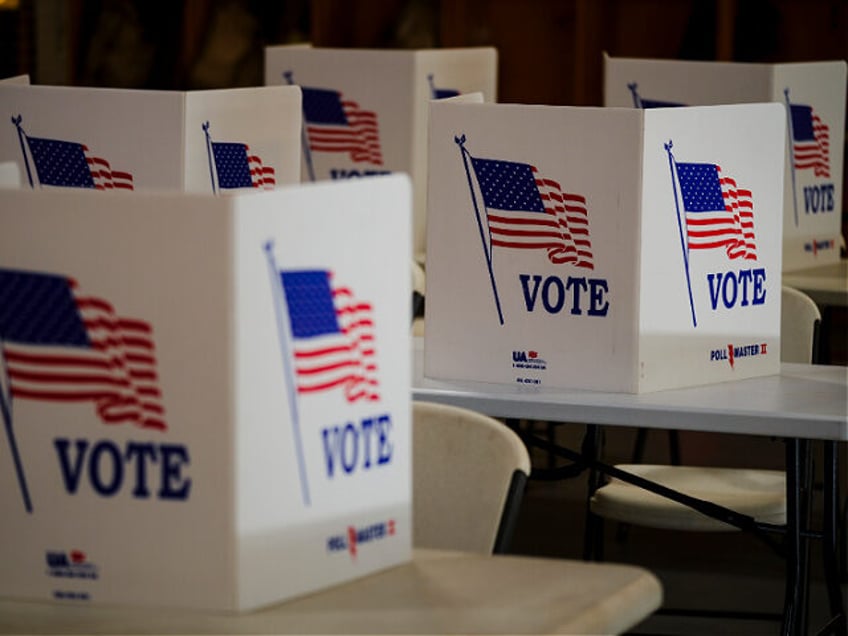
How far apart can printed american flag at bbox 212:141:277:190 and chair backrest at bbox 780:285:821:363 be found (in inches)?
Answer: 40.9

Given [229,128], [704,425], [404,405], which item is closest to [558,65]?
[229,128]

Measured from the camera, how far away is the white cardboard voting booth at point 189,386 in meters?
1.54

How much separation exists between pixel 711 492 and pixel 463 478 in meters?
1.31

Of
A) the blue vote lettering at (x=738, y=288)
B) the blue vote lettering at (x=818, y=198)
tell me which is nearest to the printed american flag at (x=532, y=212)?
the blue vote lettering at (x=738, y=288)

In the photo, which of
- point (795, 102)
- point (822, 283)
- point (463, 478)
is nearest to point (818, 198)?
point (795, 102)

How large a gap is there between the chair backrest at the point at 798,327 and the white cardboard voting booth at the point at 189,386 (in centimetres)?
185

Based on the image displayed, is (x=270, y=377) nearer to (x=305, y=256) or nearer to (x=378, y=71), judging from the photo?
(x=305, y=256)

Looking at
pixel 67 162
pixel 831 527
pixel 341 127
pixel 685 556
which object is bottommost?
pixel 685 556

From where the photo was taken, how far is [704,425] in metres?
2.62

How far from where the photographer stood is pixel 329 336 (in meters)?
1.63

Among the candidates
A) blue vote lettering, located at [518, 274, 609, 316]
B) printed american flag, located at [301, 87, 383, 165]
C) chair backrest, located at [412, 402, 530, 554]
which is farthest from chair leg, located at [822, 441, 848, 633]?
printed american flag, located at [301, 87, 383, 165]

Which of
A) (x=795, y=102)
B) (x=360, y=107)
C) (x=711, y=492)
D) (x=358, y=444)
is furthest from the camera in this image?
(x=360, y=107)

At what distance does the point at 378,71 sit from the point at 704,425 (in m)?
2.42

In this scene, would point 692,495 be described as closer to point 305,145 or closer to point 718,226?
point 718,226
